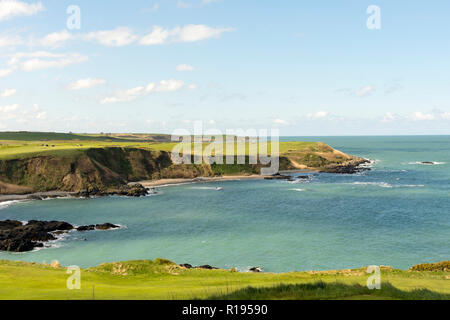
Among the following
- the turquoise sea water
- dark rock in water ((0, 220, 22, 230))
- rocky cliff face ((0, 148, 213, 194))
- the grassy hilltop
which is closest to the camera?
the turquoise sea water

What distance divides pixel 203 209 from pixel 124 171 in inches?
1984

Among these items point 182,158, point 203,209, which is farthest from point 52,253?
point 182,158

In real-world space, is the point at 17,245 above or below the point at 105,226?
above

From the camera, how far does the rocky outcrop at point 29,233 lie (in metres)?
46.2

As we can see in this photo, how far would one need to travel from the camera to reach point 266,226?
57.9m

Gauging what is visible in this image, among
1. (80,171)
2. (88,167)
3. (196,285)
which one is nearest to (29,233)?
(196,285)

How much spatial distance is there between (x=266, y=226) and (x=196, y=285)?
38130 mm

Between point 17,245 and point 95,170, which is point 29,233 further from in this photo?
point 95,170

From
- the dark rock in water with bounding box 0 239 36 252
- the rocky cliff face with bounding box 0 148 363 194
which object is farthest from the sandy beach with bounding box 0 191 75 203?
the dark rock in water with bounding box 0 239 36 252

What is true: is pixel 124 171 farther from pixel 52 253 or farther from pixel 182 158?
pixel 52 253

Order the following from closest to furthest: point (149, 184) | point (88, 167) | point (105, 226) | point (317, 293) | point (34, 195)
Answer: point (317, 293)
point (105, 226)
point (34, 195)
point (88, 167)
point (149, 184)

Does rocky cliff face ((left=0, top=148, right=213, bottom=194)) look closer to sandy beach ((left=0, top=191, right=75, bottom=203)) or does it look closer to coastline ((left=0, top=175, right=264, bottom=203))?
sandy beach ((left=0, top=191, right=75, bottom=203))

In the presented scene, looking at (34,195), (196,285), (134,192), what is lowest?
(134,192)

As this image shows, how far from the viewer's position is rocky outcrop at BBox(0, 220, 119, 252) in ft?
152
